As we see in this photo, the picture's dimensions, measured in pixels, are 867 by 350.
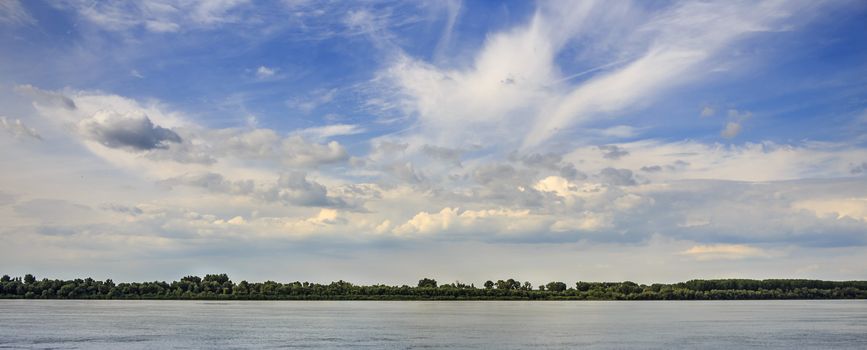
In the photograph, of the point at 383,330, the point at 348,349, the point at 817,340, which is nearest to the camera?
the point at 348,349

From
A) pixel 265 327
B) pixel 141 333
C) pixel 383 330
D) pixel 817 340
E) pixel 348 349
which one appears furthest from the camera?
pixel 265 327

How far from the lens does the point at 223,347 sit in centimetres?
5650

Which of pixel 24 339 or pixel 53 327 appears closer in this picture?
pixel 24 339

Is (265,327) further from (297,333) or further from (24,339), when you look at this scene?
(24,339)

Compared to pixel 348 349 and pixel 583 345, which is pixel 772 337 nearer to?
pixel 583 345

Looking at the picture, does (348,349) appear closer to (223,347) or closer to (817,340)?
(223,347)

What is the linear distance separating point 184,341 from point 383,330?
71.0 feet

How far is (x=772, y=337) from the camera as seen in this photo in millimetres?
69750

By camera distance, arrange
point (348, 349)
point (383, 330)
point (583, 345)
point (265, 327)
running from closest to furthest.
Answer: point (348, 349)
point (583, 345)
point (383, 330)
point (265, 327)

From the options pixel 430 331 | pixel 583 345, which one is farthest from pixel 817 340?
pixel 430 331

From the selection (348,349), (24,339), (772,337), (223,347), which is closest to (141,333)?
(24,339)

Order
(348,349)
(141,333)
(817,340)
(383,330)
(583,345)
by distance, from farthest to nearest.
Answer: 1. (383,330)
2. (141,333)
3. (817,340)
4. (583,345)
5. (348,349)

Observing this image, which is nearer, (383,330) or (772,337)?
(772,337)

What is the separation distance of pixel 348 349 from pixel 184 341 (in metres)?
15.4
